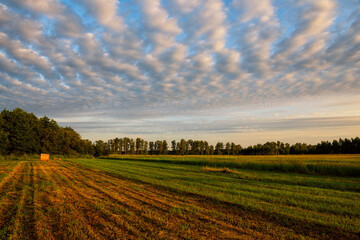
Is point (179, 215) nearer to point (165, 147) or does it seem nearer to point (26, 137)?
point (26, 137)

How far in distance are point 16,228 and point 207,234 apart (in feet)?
19.0

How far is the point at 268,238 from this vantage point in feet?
18.2

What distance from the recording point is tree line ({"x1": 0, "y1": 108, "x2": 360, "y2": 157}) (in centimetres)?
5856

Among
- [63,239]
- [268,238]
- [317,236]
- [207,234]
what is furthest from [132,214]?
[317,236]

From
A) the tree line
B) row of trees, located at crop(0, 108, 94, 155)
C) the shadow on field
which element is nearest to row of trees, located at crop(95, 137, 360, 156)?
the tree line

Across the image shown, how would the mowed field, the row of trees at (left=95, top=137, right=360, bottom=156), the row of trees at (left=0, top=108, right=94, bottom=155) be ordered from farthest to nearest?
1. the row of trees at (left=95, top=137, right=360, bottom=156)
2. the row of trees at (left=0, top=108, right=94, bottom=155)
3. the mowed field

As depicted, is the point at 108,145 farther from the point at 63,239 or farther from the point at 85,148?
the point at 63,239

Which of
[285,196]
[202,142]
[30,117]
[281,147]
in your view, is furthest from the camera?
[202,142]

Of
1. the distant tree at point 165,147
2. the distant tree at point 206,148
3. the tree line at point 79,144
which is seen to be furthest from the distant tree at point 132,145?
the distant tree at point 206,148

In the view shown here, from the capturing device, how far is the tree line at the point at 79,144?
58562mm

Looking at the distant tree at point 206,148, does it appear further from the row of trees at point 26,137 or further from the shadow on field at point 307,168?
the shadow on field at point 307,168

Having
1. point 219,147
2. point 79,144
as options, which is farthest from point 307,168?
point 219,147

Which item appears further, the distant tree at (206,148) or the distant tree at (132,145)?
the distant tree at (132,145)

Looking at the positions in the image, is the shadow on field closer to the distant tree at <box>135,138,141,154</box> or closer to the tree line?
the tree line
